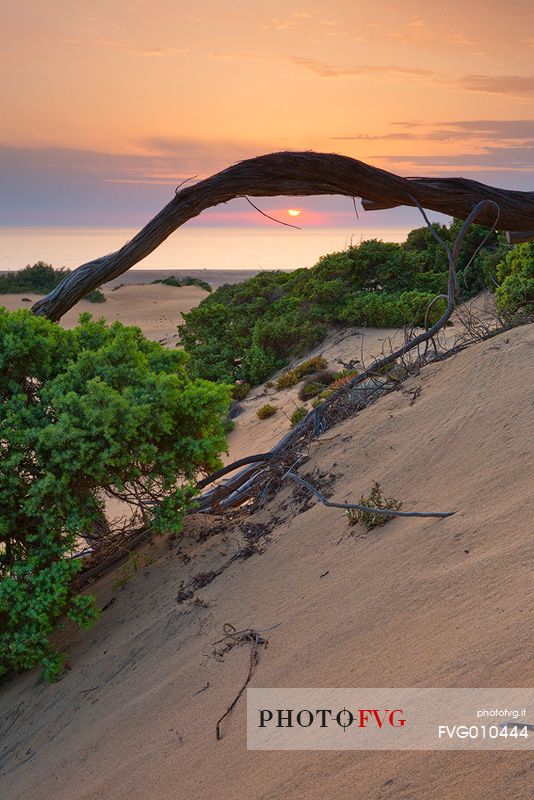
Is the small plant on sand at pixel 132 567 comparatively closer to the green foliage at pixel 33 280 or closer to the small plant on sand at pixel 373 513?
the small plant on sand at pixel 373 513

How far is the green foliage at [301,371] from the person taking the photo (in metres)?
12.0

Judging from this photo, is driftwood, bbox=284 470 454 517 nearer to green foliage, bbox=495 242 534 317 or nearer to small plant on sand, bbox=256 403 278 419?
green foliage, bbox=495 242 534 317

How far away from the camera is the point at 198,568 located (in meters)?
4.89

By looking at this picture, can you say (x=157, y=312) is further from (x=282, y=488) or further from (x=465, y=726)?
(x=465, y=726)

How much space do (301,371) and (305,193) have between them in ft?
24.2

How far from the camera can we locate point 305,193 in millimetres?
4859

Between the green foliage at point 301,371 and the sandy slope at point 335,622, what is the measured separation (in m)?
6.23

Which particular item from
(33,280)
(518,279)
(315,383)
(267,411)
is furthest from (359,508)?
(33,280)

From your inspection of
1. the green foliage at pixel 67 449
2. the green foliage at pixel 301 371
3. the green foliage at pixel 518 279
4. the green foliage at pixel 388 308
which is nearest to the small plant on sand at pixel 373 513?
the green foliage at pixel 67 449

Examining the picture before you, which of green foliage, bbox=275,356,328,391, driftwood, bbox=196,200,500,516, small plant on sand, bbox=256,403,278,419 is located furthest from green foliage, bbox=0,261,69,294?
driftwood, bbox=196,200,500,516

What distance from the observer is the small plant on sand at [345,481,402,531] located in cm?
423

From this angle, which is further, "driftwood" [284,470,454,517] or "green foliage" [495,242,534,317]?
"green foliage" [495,242,534,317]

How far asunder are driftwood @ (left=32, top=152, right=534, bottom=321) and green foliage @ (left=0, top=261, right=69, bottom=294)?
119 ft

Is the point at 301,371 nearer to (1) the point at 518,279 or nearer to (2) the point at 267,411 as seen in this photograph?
(2) the point at 267,411
